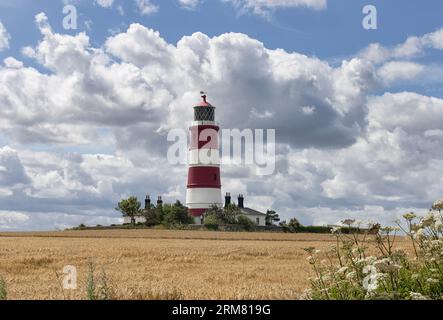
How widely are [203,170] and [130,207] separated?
1317 inches

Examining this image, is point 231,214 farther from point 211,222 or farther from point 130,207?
point 130,207

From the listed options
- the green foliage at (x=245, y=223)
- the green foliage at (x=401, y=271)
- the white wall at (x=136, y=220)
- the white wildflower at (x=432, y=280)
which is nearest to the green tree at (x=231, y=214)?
the green foliage at (x=245, y=223)

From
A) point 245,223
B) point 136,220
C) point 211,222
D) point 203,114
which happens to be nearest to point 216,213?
point 211,222

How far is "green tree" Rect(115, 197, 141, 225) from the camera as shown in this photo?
128m

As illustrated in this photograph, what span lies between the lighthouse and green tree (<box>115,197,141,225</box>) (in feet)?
90.2

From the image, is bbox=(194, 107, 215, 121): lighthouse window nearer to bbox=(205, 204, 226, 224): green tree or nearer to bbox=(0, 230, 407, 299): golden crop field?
bbox=(205, 204, 226, 224): green tree

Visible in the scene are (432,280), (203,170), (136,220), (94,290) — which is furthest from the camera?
(136,220)

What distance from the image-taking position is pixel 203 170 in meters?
99.1

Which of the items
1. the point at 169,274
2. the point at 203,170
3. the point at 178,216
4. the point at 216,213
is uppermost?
the point at 203,170

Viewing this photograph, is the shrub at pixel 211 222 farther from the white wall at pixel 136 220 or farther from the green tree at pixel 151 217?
the white wall at pixel 136 220

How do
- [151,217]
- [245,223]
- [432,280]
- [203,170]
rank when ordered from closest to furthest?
[432,280]
[203,170]
[245,223]
[151,217]
